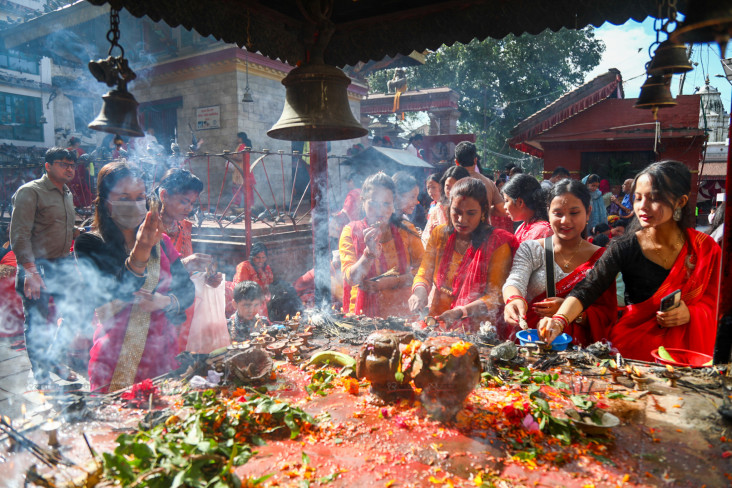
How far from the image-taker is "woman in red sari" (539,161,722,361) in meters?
2.85

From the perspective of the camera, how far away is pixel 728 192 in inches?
88.8

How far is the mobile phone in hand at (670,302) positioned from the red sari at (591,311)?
1.53 feet

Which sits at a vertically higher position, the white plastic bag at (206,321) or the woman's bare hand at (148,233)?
the woman's bare hand at (148,233)

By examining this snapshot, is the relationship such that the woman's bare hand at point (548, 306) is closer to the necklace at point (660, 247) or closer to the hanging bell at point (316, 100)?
the necklace at point (660, 247)

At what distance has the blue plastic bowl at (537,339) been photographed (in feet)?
9.11

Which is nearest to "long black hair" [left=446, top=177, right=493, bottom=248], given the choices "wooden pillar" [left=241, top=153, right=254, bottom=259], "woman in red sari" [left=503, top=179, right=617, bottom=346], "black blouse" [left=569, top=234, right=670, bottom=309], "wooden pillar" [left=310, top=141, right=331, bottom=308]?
"woman in red sari" [left=503, top=179, right=617, bottom=346]

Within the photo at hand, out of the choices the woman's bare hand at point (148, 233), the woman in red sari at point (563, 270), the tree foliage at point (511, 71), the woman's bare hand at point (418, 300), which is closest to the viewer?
the woman's bare hand at point (148, 233)

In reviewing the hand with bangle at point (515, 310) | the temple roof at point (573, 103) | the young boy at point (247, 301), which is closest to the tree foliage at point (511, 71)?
the temple roof at point (573, 103)

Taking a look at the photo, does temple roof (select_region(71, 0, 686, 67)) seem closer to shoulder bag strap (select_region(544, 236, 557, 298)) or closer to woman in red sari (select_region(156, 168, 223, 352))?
woman in red sari (select_region(156, 168, 223, 352))

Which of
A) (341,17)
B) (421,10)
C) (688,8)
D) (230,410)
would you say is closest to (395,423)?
(230,410)

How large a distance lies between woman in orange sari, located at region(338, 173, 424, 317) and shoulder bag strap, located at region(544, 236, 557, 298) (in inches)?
55.1

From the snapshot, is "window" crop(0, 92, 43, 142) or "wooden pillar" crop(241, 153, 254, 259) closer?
"wooden pillar" crop(241, 153, 254, 259)

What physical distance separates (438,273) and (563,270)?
990 mm

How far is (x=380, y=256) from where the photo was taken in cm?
446
